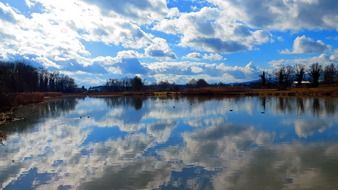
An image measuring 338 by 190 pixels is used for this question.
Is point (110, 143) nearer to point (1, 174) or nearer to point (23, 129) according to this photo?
point (1, 174)

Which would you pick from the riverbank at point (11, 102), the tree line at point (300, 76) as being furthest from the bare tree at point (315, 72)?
the riverbank at point (11, 102)

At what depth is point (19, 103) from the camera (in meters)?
62.2

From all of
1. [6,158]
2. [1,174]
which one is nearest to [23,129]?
Answer: [6,158]

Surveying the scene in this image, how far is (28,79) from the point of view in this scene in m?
108

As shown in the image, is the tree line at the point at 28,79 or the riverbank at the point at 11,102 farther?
the tree line at the point at 28,79

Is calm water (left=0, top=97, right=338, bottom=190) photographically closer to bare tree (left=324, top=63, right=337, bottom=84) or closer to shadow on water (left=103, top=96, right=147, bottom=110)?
shadow on water (left=103, top=96, right=147, bottom=110)

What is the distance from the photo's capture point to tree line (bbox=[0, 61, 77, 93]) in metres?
87.3

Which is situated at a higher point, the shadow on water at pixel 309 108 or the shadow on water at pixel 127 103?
the shadow on water at pixel 309 108

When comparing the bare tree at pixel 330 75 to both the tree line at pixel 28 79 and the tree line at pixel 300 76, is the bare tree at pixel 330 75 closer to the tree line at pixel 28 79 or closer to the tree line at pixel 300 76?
the tree line at pixel 300 76

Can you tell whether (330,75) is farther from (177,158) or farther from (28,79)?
(177,158)

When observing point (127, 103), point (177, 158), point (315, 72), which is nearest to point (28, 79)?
point (127, 103)

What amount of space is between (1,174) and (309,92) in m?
68.1

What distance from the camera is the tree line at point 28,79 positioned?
87.3 m

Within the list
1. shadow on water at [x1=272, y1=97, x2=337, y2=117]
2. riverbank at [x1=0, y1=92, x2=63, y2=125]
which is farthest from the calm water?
riverbank at [x1=0, y1=92, x2=63, y2=125]
